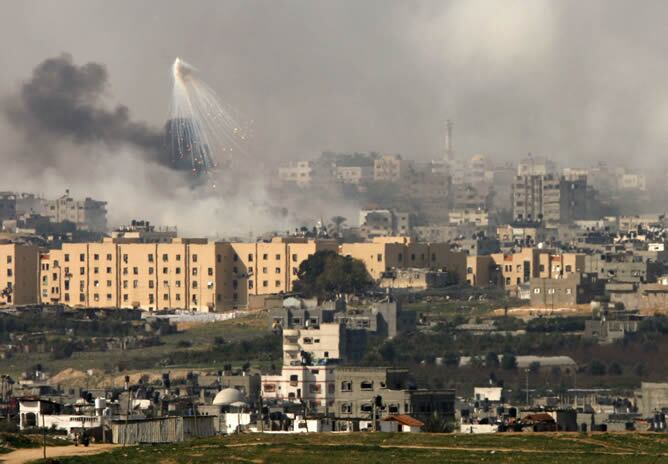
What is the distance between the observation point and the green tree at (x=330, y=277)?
533 feet

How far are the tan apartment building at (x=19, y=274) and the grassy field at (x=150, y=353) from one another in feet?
73.9

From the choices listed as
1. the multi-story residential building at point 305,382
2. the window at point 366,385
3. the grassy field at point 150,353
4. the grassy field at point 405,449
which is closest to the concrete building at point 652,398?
the multi-story residential building at point 305,382

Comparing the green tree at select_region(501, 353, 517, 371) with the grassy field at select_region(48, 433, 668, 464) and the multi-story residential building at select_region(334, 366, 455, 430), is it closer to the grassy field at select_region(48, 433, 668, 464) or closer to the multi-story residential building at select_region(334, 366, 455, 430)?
the multi-story residential building at select_region(334, 366, 455, 430)

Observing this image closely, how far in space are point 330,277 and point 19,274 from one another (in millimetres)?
21909

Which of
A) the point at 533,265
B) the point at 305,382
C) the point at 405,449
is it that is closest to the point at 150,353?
the point at 305,382

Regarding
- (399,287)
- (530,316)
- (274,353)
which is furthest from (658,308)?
(274,353)

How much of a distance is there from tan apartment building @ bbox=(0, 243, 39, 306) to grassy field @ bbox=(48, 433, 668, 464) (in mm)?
101081

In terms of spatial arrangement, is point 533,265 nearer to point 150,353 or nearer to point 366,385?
point 150,353

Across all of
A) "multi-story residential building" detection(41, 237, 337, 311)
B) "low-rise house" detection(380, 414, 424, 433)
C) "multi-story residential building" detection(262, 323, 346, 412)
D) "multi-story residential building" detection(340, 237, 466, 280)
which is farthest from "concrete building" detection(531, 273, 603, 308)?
"low-rise house" detection(380, 414, 424, 433)

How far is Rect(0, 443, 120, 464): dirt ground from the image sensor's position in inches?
2554

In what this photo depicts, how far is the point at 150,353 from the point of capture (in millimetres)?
138250

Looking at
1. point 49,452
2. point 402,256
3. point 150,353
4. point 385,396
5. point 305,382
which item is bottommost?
point 49,452

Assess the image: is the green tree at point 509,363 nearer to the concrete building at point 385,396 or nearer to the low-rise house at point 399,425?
the concrete building at point 385,396

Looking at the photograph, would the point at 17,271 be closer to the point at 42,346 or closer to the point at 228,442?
the point at 42,346
